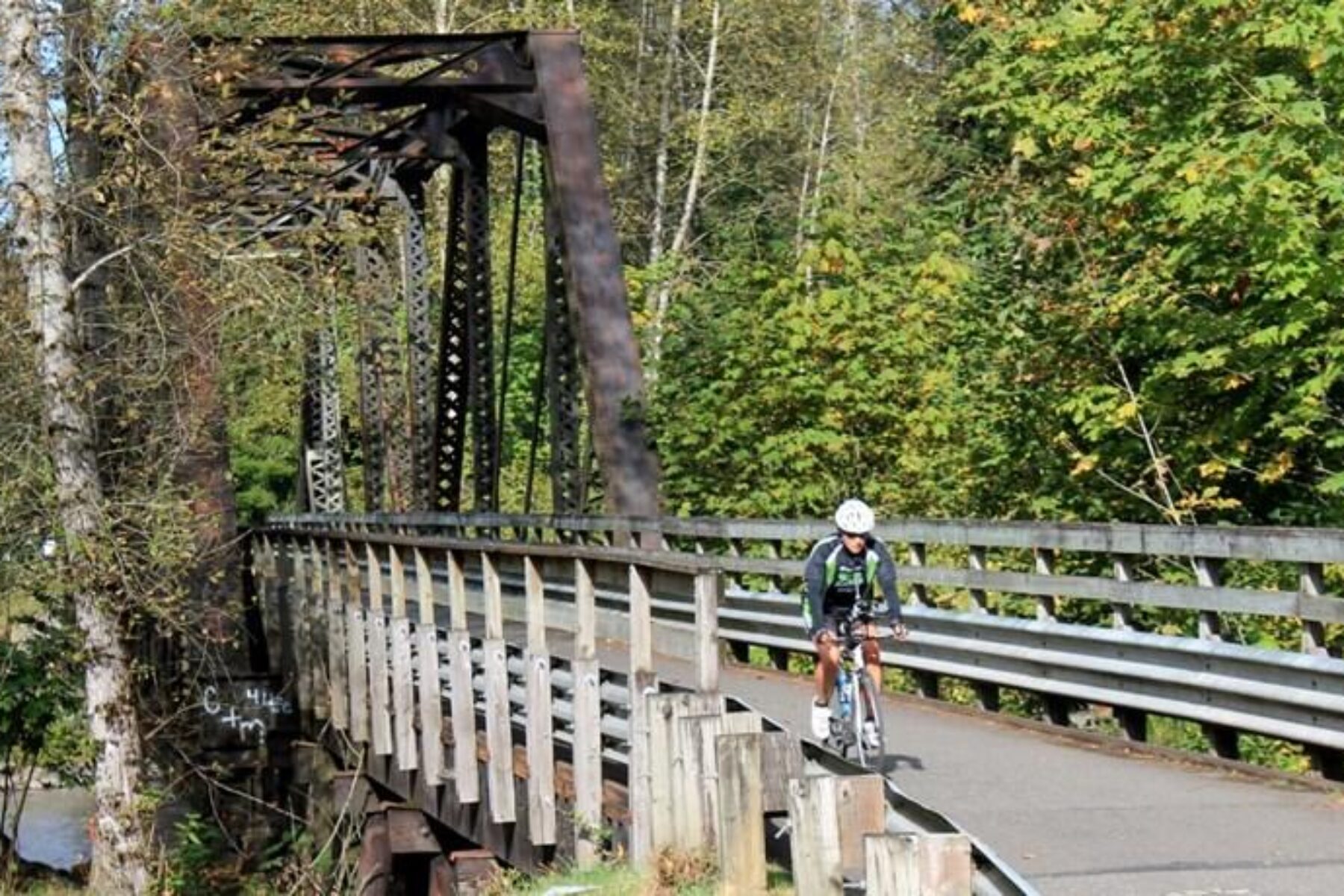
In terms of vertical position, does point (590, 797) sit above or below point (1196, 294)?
below

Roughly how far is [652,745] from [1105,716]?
8.29m

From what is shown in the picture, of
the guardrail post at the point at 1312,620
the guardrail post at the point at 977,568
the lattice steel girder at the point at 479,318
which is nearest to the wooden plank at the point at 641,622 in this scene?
the guardrail post at the point at 1312,620

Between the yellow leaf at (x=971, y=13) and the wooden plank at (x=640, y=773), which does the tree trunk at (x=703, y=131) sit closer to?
the yellow leaf at (x=971, y=13)

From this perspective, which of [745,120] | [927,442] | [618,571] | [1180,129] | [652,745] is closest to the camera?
[652,745]

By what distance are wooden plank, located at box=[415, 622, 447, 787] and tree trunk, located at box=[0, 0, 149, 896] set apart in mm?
2005

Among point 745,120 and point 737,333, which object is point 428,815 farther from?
point 745,120

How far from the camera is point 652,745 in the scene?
33.8 feet

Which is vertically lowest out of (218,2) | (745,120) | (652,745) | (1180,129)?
(652,745)

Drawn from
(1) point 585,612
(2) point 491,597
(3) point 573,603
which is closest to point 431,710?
(2) point 491,597

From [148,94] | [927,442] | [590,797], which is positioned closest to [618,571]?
[590,797]

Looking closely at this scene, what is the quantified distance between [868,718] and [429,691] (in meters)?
4.56

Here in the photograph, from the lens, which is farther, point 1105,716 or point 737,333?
Result: point 737,333

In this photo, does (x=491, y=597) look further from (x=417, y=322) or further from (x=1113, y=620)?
(x=417, y=322)

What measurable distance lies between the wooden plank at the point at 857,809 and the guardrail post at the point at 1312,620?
4719 mm
